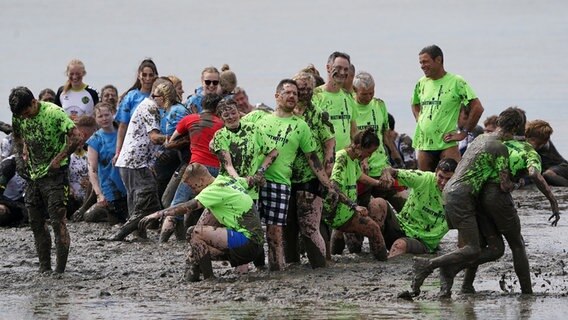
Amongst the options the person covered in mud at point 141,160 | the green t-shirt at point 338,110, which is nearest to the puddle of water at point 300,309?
the green t-shirt at point 338,110

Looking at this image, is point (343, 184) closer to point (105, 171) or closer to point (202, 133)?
point (202, 133)

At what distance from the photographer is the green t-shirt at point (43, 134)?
14945mm

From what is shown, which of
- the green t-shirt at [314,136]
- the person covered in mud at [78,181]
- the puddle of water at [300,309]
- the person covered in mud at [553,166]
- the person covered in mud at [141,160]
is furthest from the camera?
the person covered in mud at [553,166]

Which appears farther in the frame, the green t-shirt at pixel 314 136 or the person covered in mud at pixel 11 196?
the person covered in mud at pixel 11 196

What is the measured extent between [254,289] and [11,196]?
23.4ft

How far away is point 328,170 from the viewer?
15219 millimetres

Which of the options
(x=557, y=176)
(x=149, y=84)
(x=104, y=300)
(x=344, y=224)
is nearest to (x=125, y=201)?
(x=149, y=84)

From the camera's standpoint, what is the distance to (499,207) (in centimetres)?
1336

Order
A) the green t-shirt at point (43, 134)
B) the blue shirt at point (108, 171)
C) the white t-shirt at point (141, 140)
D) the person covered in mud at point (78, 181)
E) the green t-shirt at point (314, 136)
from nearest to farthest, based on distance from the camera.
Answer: the green t-shirt at point (314, 136)
the green t-shirt at point (43, 134)
the white t-shirt at point (141, 140)
the blue shirt at point (108, 171)
the person covered in mud at point (78, 181)

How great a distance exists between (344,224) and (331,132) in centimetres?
99

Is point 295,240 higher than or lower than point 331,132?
lower

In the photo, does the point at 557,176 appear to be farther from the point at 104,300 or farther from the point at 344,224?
the point at 104,300

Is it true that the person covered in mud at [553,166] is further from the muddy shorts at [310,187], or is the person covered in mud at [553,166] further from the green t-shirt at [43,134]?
the green t-shirt at [43,134]

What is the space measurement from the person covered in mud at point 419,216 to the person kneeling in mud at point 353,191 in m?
0.31
